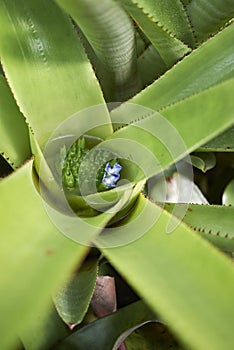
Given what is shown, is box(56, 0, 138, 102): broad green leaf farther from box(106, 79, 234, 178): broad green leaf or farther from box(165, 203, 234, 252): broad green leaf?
box(165, 203, 234, 252): broad green leaf

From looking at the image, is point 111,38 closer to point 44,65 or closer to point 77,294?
point 44,65

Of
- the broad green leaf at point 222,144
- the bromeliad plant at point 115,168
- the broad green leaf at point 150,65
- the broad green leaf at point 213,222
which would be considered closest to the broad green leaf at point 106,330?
the bromeliad plant at point 115,168

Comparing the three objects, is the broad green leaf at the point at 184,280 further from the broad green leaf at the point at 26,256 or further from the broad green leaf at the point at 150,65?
the broad green leaf at the point at 150,65

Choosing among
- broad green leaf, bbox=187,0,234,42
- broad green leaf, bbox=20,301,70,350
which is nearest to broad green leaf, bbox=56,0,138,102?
broad green leaf, bbox=187,0,234,42

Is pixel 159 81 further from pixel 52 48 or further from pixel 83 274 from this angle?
pixel 83 274

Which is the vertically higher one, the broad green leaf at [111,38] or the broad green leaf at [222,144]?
the broad green leaf at [111,38]
